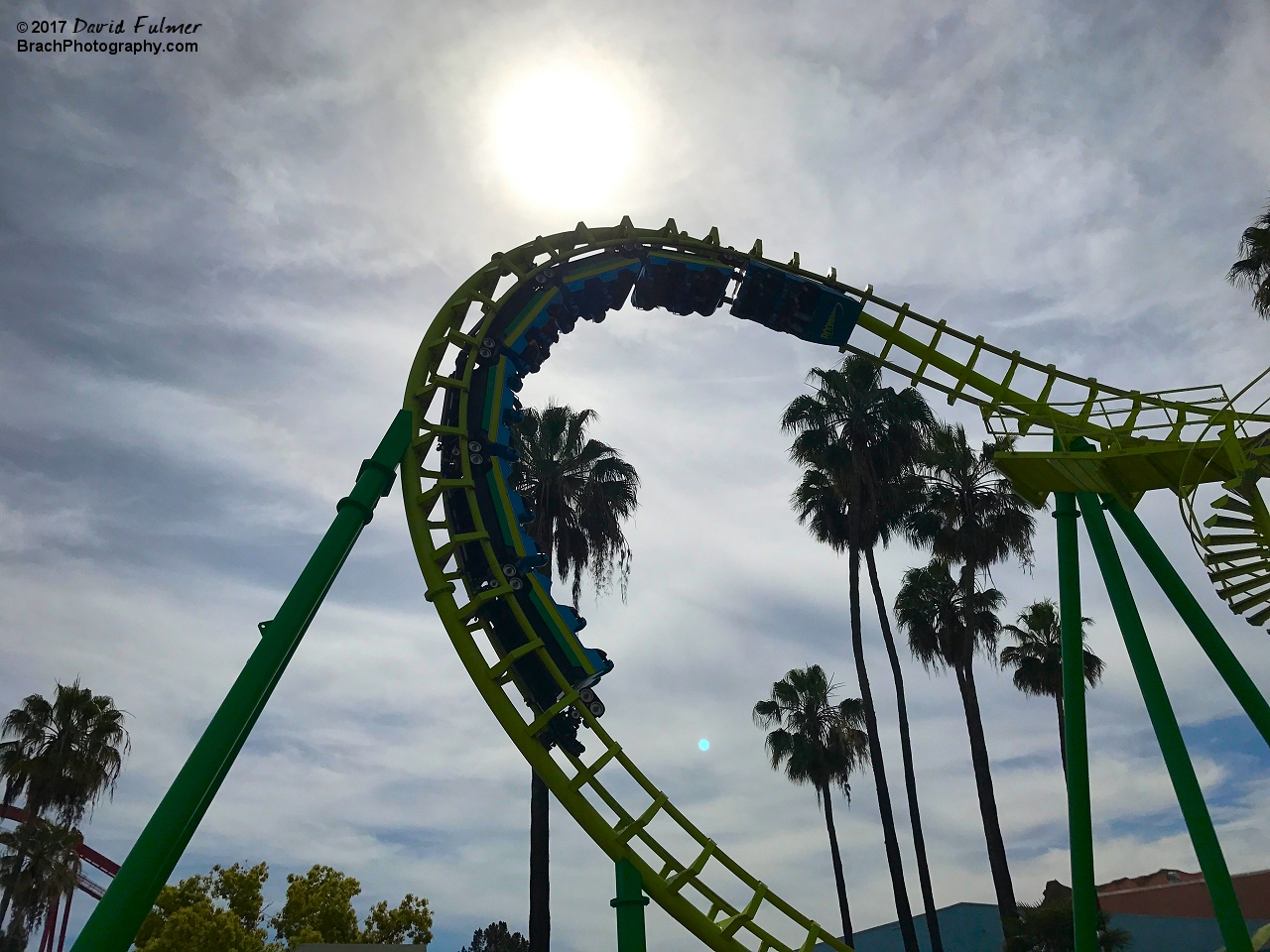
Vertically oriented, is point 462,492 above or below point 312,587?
above

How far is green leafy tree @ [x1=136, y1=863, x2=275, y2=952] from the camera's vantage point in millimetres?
21422

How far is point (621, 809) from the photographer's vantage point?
9.70 m

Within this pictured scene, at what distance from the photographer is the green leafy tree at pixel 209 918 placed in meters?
21.4

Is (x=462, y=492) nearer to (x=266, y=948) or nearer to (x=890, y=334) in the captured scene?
(x=890, y=334)

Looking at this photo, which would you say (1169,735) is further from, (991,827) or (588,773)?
(991,827)

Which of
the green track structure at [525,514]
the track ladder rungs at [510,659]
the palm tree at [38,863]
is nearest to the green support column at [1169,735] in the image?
the green track structure at [525,514]

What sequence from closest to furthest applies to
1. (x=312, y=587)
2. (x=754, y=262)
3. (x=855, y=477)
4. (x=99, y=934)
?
(x=99, y=934)
(x=312, y=587)
(x=754, y=262)
(x=855, y=477)

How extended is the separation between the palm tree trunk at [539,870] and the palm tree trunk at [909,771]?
10.7m

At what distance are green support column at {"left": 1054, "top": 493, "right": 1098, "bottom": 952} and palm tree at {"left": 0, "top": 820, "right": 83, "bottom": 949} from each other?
97.4 ft

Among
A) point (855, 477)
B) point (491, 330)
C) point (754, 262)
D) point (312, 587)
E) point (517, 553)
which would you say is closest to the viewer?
point (312, 587)

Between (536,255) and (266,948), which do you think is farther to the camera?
(266,948)

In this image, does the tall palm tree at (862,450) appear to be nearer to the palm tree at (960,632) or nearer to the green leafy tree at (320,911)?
the palm tree at (960,632)

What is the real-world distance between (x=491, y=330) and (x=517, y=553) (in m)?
3.10

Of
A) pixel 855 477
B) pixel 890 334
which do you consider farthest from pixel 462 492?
pixel 855 477
